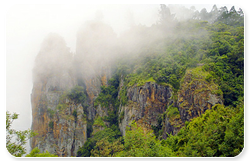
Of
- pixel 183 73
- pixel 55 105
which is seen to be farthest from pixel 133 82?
pixel 55 105

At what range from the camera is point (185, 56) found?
3309 centimetres

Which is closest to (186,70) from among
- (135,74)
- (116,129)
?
(135,74)

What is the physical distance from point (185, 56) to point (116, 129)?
19.3 m

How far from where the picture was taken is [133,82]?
117ft

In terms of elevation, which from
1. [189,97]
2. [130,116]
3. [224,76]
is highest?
[224,76]

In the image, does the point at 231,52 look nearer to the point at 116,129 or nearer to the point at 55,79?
the point at 116,129

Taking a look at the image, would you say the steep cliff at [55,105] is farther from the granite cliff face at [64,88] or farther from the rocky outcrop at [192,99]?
the rocky outcrop at [192,99]

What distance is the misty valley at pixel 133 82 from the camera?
25.4 m

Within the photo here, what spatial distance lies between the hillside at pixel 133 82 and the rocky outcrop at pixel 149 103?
162 mm

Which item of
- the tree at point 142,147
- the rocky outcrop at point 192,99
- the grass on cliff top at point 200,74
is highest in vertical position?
the grass on cliff top at point 200,74

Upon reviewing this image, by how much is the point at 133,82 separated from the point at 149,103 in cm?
510

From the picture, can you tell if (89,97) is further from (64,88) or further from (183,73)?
(183,73)

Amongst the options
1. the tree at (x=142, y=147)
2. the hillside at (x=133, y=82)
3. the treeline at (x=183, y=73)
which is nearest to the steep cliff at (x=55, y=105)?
the hillside at (x=133, y=82)

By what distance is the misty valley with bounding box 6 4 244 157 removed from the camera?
25.4 m
